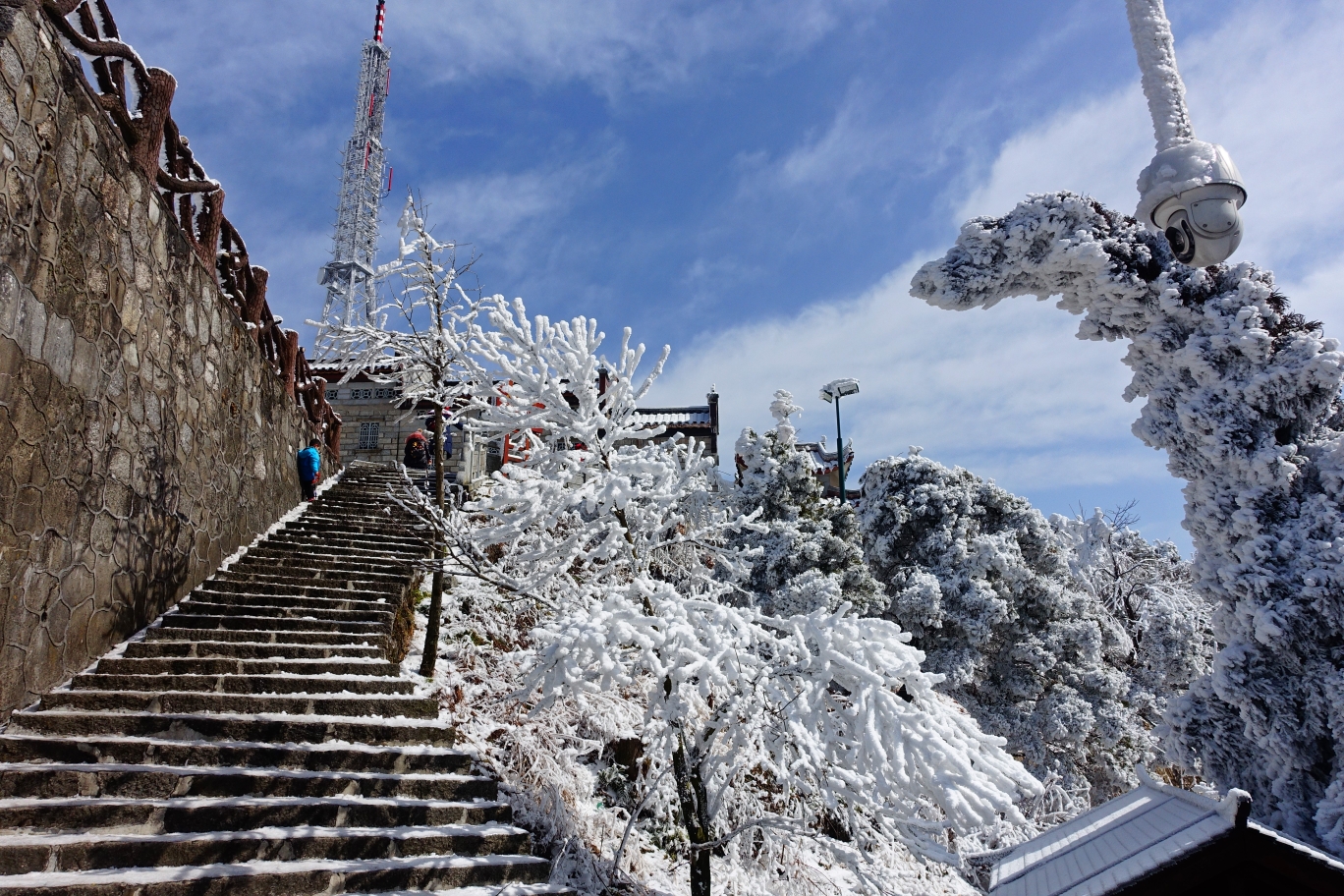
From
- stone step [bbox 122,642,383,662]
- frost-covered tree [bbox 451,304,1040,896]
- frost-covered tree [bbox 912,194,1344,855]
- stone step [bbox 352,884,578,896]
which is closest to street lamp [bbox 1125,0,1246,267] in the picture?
frost-covered tree [bbox 912,194,1344,855]

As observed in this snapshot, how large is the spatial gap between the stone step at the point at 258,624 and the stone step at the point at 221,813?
2.38 m

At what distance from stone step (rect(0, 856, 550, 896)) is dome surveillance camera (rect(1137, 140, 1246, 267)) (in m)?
5.77

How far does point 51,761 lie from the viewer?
4.35 m

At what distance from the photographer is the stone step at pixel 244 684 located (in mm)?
5211

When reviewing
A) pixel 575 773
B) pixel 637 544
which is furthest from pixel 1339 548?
pixel 575 773

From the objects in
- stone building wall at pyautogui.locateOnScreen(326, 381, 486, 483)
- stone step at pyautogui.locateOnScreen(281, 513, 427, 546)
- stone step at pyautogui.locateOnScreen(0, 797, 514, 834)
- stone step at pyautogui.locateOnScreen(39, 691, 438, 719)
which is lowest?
stone step at pyautogui.locateOnScreen(0, 797, 514, 834)

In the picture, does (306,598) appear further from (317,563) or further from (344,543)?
(344,543)

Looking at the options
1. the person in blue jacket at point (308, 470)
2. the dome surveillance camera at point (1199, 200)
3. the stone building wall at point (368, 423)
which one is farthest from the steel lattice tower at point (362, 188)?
the dome surveillance camera at point (1199, 200)

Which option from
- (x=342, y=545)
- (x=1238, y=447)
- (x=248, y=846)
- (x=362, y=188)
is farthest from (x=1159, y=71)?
(x=362, y=188)

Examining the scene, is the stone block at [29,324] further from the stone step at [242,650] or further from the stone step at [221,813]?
the stone step at [221,813]

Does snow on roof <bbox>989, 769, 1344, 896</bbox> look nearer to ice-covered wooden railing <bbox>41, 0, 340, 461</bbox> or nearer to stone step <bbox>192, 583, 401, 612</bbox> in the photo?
stone step <bbox>192, 583, 401, 612</bbox>

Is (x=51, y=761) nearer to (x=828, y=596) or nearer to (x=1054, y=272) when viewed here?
(x=1054, y=272)

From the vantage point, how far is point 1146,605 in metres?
13.2

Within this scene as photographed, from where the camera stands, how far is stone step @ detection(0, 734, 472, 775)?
14.4 feet
